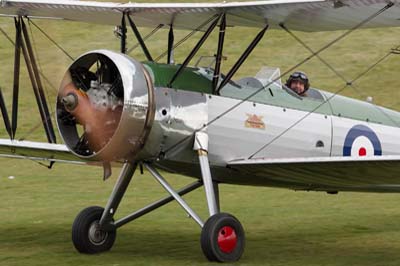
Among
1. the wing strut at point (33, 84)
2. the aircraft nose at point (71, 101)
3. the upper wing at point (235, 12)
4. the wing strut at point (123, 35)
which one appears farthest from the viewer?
the wing strut at point (33, 84)

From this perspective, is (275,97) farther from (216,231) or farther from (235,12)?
(216,231)

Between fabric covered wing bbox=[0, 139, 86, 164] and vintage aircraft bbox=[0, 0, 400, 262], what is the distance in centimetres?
3

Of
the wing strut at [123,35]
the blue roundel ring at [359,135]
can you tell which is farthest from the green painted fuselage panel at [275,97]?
the wing strut at [123,35]

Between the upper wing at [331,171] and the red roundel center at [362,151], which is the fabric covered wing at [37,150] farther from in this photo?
the red roundel center at [362,151]

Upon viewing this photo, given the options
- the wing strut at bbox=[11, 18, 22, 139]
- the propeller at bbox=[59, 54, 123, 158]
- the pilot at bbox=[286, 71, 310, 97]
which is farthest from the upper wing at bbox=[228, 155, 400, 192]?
the wing strut at bbox=[11, 18, 22, 139]

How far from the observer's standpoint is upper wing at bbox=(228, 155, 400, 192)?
9.45 meters

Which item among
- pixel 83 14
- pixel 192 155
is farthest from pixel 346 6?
pixel 83 14

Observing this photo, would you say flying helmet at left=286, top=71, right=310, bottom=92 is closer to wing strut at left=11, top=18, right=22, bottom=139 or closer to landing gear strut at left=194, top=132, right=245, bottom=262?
landing gear strut at left=194, top=132, right=245, bottom=262

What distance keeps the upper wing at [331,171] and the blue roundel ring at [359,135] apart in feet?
1.49

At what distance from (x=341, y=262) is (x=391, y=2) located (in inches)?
101

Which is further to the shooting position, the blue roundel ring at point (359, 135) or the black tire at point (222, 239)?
the blue roundel ring at point (359, 135)

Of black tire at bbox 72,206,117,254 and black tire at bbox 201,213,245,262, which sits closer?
black tire at bbox 201,213,245,262

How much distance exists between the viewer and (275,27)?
437 inches

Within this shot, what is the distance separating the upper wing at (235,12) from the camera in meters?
10.0
